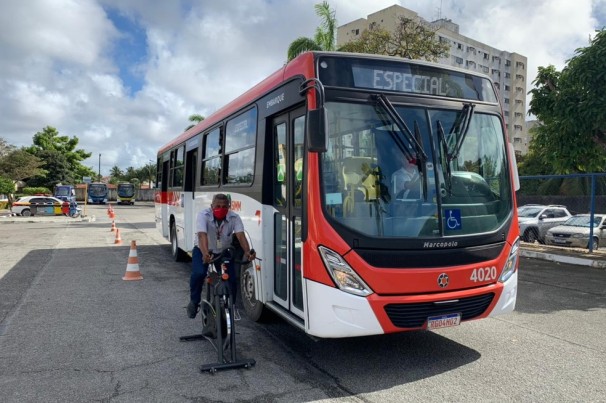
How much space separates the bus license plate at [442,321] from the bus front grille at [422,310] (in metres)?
0.03

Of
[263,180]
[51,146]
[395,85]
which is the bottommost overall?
[263,180]

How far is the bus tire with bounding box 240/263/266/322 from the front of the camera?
5.90 meters

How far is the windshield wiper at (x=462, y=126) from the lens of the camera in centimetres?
466

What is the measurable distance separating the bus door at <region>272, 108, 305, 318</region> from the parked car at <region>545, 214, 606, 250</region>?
1279cm

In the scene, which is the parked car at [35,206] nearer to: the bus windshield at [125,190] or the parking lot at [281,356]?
the parking lot at [281,356]

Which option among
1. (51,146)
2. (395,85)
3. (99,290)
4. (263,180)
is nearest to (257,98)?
(263,180)

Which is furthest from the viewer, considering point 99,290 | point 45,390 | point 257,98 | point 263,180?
point 99,290

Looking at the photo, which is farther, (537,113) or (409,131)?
(537,113)

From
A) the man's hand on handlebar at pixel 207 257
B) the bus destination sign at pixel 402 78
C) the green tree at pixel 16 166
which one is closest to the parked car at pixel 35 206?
the green tree at pixel 16 166

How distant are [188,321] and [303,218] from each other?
2.75 meters

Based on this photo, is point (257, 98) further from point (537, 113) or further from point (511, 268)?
point (537, 113)

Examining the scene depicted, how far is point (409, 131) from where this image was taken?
4.47 m

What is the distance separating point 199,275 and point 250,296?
1.27 metres

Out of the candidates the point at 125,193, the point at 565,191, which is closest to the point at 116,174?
the point at 125,193
